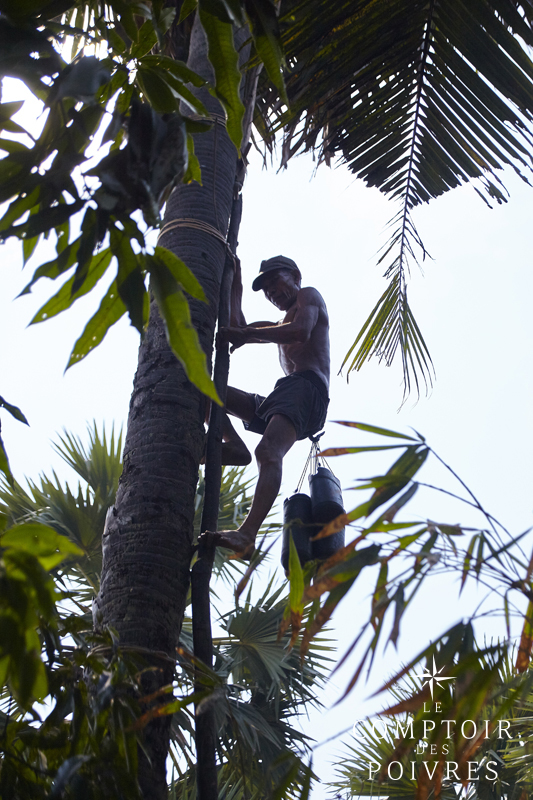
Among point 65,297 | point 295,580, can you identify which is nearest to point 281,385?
point 295,580

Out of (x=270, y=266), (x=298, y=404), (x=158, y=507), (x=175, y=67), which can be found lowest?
(x=158, y=507)

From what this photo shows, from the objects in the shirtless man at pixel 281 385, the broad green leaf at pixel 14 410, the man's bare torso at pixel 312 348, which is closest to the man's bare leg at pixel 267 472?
the shirtless man at pixel 281 385

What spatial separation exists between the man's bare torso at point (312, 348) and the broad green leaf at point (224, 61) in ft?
7.95

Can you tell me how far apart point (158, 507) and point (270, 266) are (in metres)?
2.38

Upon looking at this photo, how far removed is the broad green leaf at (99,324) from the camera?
3.74 ft

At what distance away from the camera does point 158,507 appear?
1.84 m

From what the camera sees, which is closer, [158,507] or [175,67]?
[175,67]

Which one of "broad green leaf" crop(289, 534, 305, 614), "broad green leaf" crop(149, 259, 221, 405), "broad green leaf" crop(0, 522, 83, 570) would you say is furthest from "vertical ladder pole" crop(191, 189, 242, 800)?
"broad green leaf" crop(149, 259, 221, 405)

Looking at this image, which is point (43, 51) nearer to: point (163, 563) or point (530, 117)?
point (163, 563)

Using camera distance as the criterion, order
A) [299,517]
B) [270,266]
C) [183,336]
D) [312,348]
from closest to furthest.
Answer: [183,336] < [299,517] < [312,348] < [270,266]

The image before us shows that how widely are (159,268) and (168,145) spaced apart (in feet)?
0.62

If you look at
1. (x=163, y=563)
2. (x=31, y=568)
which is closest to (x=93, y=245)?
(x=31, y=568)

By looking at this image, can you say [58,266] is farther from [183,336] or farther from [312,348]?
[312,348]

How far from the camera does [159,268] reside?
1.10m
